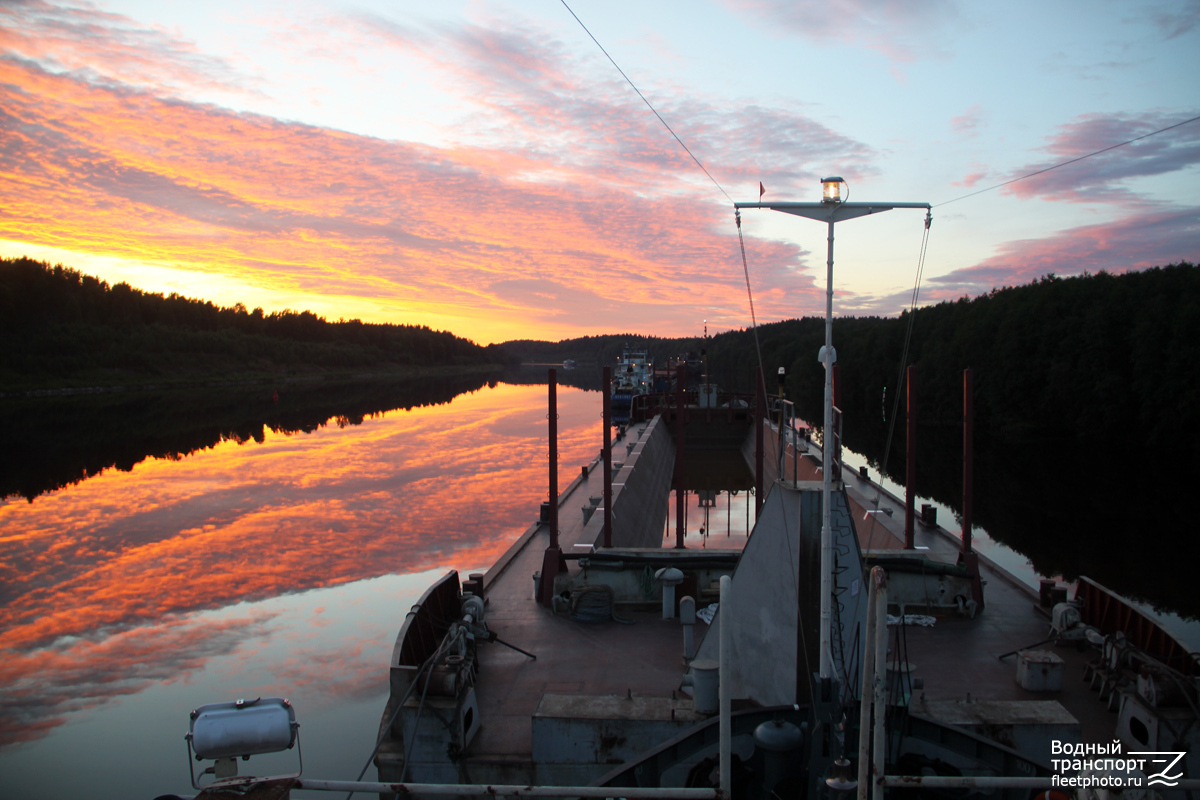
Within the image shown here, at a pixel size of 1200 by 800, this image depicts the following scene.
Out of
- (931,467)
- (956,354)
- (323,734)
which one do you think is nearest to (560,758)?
(323,734)

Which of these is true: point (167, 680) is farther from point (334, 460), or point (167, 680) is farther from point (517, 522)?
point (334, 460)

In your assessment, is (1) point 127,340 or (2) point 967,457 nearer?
(2) point 967,457

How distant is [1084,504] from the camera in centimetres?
3234

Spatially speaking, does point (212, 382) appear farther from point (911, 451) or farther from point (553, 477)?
point (911, 451)

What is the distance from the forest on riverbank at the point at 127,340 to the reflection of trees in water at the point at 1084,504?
8742cm

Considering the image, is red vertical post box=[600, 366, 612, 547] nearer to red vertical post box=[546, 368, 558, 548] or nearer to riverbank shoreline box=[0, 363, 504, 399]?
red vertical post box=[546, 368, 558, 548]

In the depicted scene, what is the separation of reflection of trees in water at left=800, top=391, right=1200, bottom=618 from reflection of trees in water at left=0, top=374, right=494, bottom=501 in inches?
1502

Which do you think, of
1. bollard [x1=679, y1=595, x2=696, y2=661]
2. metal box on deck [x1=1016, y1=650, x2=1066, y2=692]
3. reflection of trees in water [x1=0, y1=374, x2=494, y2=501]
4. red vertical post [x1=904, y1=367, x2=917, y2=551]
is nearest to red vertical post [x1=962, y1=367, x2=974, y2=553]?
red vertical post [x1=904, y1=367, x2=917, y2=551]

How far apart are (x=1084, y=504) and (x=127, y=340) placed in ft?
350

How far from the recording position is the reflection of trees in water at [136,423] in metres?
36.1

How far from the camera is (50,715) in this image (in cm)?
1145

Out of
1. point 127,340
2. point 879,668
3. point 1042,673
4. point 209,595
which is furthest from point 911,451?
point 127,340

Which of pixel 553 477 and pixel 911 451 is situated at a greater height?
pixel 911 451

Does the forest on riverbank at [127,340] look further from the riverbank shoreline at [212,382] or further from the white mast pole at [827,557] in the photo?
the white mast pole at [827,557]
